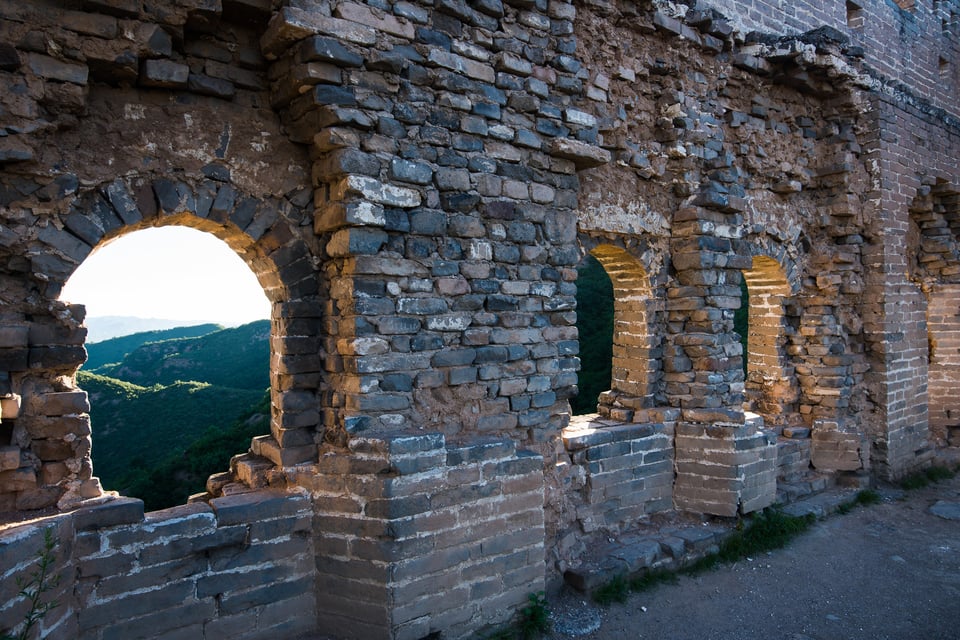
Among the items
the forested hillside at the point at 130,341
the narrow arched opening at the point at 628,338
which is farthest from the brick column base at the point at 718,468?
the forested hillside at the point at 130,341

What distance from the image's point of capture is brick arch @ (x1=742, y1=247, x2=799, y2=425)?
751cm

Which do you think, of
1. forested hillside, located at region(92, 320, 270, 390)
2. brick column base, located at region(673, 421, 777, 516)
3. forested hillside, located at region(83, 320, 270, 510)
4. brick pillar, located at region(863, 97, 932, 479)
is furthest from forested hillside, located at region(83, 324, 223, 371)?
brick pillar, located at region(863, 97, 932, 479)

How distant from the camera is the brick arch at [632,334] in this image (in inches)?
239

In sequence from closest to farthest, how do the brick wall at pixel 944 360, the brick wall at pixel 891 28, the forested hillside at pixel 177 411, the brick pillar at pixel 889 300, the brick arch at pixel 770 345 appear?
1. the brick wall at pixel 891 28
2. the brick arch at pixel 770 345
3. the brick pillar at pixel 889 300
4. the brick wall at pixel 944 360
5. the forested hillside at pixel 177 411

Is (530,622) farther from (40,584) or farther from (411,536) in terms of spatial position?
(40,584)

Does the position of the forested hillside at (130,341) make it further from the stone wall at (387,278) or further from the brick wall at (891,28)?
the brick wall at (891,28)

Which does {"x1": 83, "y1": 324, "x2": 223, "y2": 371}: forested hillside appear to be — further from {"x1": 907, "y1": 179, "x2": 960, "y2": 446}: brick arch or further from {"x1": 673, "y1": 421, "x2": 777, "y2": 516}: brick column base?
{"x1": 907, "y1": 179, "x2": 960, "y2": 446}: brick arch

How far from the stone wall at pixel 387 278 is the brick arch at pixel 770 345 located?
1511mm

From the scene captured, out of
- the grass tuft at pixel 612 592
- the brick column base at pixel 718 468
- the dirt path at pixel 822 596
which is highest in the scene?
the brick column base at pixel 718 468

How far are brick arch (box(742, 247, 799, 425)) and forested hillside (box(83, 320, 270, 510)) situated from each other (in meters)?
8.37

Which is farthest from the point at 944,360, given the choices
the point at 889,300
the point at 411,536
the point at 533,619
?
the point at 411,536

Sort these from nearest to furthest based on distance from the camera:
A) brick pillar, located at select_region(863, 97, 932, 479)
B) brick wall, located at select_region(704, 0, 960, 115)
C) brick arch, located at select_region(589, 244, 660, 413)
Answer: brick arch, located at select_region(589, 244, 660, 413)
brick wall, located at select_region(704, 0, 960, 115)
brick pillar, located at select_region(863, 97, 932, 479)

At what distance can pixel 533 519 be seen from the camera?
435cm

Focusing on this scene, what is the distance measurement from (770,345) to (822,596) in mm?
3190
